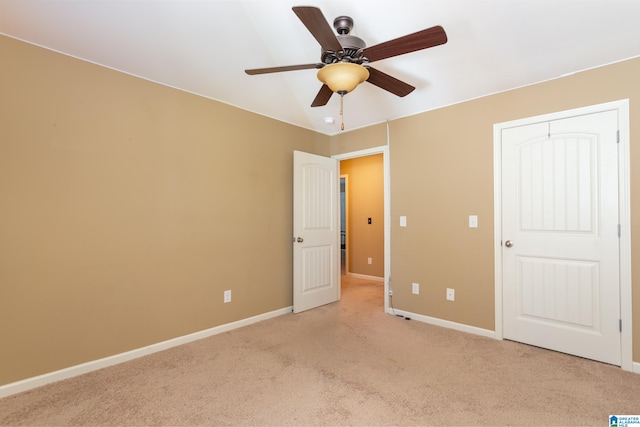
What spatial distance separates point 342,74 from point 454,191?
1.96 meters

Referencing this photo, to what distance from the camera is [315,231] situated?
3961 millimetres

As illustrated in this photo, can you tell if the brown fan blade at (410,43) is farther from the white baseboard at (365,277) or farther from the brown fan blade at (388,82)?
the white baseboard at (365,277)

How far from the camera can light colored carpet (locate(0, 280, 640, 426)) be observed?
5.96 ft

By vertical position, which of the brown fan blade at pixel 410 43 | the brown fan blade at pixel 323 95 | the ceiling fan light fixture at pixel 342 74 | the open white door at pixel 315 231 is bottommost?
the open white door at pixel 315 231

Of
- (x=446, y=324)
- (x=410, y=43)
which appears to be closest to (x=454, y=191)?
(x=446, y=324)

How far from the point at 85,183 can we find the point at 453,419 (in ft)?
9.78

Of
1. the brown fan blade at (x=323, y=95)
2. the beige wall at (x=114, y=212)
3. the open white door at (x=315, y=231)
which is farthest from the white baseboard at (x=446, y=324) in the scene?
the brown fan blade at (x=323, y=95)

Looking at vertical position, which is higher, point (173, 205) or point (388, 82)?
point (388, 82)

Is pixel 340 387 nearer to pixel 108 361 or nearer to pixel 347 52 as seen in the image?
pixel 108 361

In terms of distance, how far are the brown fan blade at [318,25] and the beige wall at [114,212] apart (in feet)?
5.81

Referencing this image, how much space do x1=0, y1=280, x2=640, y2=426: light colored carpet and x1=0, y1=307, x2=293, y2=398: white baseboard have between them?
0.06m

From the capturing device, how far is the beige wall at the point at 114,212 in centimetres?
211

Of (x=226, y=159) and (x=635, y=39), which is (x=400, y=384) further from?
(x=635, y=39)

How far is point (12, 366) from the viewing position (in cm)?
206
